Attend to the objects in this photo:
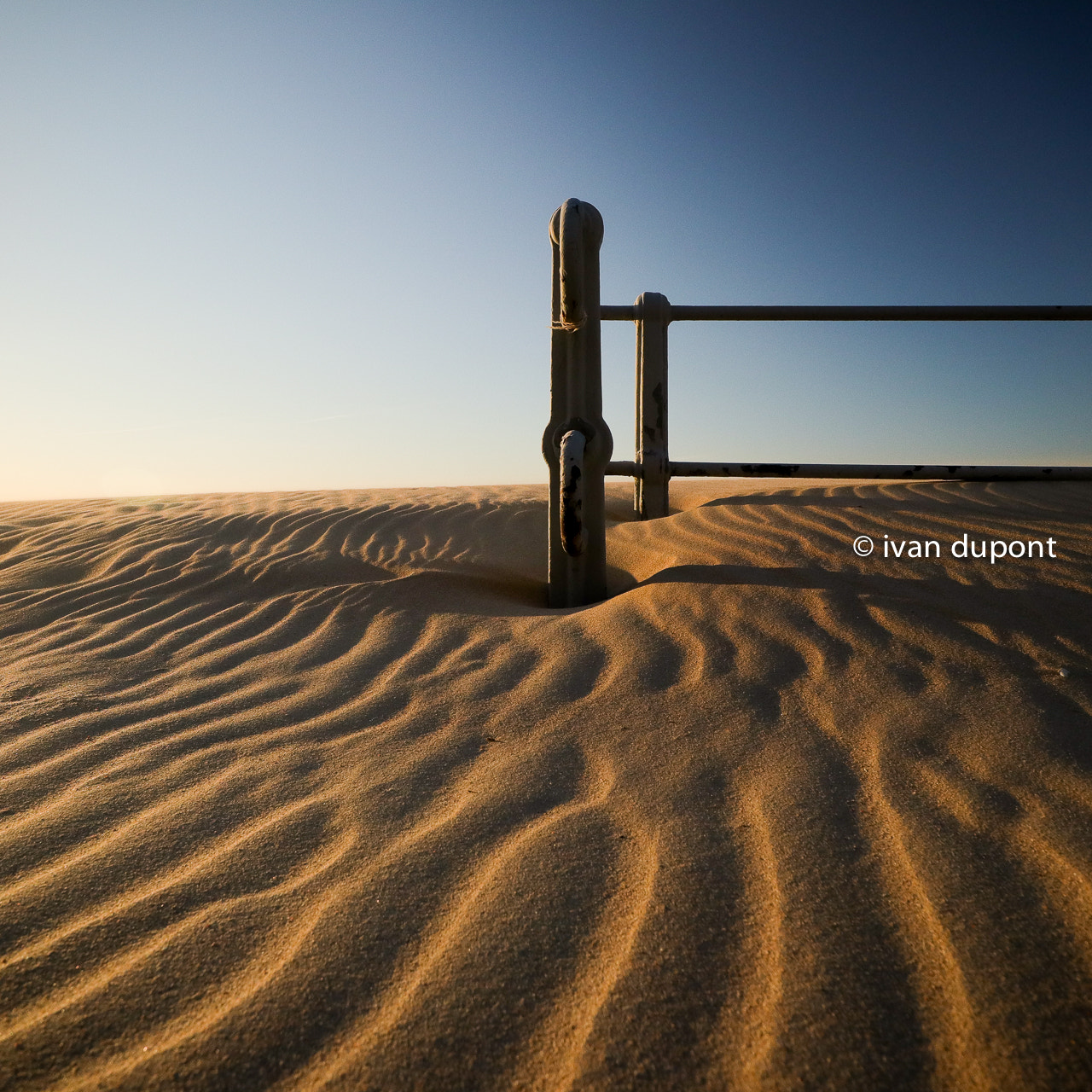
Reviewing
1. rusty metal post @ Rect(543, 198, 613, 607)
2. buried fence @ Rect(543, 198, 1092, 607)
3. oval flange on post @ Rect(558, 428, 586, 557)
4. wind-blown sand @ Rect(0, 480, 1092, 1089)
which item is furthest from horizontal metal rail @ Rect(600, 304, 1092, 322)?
oval flange on post @ Rect(558, 428, 586, 557)

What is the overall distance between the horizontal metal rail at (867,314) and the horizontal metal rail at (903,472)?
66cm

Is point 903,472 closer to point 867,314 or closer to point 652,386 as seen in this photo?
point 867,314

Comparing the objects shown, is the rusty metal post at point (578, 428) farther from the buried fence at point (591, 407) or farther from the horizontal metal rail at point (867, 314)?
the horizontal metal rail at point (867, 314)

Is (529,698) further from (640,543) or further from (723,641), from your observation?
(640,543)

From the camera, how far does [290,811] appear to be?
142cm

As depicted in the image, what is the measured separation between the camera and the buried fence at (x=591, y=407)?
249 centimetres

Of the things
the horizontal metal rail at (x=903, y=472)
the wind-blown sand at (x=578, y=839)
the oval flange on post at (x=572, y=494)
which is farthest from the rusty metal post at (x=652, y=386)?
the oval flange on post at (x=572, y=494)

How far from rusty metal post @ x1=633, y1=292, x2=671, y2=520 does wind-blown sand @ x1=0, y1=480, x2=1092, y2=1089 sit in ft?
2.50

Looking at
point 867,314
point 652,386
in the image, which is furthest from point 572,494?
point 867,314

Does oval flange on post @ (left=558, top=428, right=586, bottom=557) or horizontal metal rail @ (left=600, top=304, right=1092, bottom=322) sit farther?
horizontal metal rail @ (left=600, top=304, right=1092, bottom=322)

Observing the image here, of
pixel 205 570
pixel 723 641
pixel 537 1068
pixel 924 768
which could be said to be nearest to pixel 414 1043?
pixel 537 1068

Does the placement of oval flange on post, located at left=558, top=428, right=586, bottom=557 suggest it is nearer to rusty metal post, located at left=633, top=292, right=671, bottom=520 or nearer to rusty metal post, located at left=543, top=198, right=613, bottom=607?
rusty metal post, located at left=543, top=198, right=613, bottom=607

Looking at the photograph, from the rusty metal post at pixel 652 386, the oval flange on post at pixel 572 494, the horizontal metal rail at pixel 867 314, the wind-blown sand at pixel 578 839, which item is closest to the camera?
the wind-blown sand at pixel 578 839

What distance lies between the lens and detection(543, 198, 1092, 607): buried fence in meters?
2.49
